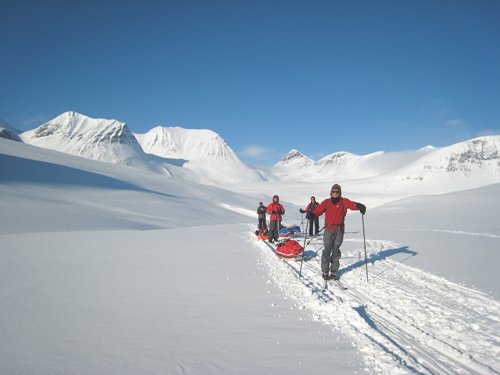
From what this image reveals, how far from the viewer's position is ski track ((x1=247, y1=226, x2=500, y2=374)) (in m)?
Result: 3.18

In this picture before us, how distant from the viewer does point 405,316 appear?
439cm

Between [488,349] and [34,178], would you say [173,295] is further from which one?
[34,178]

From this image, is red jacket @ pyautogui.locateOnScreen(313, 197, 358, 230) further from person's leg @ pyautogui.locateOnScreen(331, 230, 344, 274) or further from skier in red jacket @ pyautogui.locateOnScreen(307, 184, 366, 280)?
person's leg @ pyautogui.locateOnScreen(331, 230, 344, 274)

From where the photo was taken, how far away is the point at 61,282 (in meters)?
5.43

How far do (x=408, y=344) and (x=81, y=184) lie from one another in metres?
40.6

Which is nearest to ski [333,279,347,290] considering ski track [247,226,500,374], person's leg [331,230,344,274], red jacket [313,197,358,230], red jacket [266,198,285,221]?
ski track [247,226,500,374]

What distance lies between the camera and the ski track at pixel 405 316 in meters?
3.18

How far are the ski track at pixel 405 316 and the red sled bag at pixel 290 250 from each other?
1.13 metres

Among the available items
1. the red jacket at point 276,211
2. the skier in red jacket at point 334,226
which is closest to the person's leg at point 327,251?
the skier in red jacket at point 334,226

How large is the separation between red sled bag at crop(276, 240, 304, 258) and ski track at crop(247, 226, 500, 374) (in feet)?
3.69

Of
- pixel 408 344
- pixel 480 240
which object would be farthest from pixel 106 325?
pixel 480 240

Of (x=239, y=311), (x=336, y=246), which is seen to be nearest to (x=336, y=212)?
(x=336, y=246)

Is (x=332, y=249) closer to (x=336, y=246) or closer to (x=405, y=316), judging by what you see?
(x=336, y=246)

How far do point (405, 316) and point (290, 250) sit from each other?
438cm
